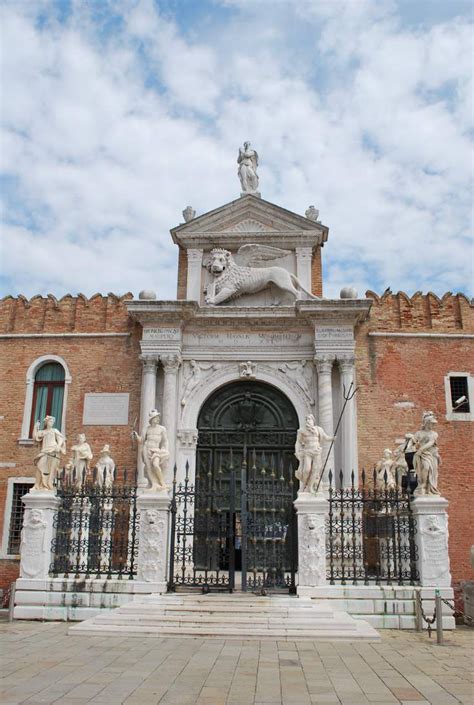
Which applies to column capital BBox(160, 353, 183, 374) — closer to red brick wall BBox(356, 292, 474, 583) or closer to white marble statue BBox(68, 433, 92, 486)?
white marble statue BBox(68, 433, 92, 486)

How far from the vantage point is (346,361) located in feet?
56.3

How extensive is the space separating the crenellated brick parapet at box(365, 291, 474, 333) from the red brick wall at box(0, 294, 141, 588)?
649cm

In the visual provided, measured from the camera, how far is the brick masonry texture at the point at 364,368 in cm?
1702

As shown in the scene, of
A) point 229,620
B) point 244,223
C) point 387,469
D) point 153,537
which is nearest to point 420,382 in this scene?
point 387,469

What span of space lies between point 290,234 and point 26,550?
1058 centimetres

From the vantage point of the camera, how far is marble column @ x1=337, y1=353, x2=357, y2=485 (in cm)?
1636

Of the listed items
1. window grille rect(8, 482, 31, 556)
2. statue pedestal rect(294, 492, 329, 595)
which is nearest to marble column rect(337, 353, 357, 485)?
statue pedestal rect(294, 492, 329, 595)

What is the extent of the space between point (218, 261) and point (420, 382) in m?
6.15

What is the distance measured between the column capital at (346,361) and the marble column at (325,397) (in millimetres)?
210

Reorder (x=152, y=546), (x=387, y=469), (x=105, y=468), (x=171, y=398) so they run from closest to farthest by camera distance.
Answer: (x=152, y=546) → (x=387, y=469) → (x=105, y=468) → (x=171, y=398)

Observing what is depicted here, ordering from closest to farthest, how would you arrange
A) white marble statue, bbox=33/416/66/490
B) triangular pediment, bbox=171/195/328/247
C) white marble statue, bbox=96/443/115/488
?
white marble statue, bbox=33/416/66/490 → white marble statue, bbox=96/443/115/488 → triangular pediment, bbox=171/195/328/247

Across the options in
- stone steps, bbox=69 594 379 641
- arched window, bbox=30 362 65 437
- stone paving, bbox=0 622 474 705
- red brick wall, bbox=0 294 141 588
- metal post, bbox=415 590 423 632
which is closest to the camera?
stone paving, bbox=0 622 474 705

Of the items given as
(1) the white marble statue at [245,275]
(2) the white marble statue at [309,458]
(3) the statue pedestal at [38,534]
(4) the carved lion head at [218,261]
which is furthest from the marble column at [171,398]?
(2) the white marble statue at [309,458]

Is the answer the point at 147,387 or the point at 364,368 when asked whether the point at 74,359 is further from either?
the point at 364,368
